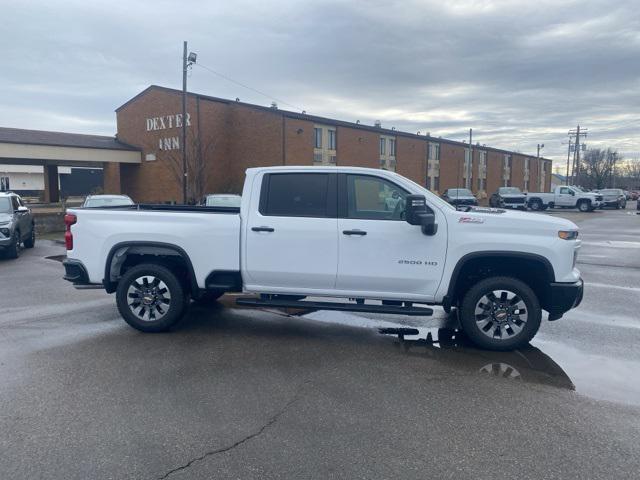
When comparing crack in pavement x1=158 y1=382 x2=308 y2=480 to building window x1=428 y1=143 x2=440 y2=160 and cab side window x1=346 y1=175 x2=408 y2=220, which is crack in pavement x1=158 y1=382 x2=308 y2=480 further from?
building window x1=428 y1=143 x2=440 y2=160

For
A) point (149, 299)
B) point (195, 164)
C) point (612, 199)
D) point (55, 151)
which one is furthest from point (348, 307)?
point (612, 199)

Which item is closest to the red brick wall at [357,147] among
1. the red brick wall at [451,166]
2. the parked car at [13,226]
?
the red brick wall at [451,166]

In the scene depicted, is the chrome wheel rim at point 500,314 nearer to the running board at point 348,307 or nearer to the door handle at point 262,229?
the running board at point 348,307

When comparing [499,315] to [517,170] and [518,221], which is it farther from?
[517,170]

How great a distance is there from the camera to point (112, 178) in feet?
135

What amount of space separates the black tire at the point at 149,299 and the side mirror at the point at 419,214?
2870 millimetres

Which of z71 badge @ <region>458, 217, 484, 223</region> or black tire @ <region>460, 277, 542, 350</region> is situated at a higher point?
z71 badge @ <region>458, 217, 484, 223</region>

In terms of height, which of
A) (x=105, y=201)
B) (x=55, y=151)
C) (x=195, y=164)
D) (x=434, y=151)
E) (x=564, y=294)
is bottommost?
(x=564, y=294)

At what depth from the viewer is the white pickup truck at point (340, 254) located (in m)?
5.52

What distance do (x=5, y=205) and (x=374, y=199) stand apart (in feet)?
38.9

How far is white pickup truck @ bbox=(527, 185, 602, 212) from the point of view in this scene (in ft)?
126

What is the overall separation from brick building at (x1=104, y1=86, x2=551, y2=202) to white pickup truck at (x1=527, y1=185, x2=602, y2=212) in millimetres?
13287

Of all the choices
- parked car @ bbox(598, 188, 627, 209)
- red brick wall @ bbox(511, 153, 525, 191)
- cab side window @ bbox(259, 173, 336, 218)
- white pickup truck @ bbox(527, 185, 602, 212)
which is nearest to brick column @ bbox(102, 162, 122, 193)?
white pickup truck @ bbox(527, 185, 602, 212)

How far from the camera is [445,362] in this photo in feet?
17.3
